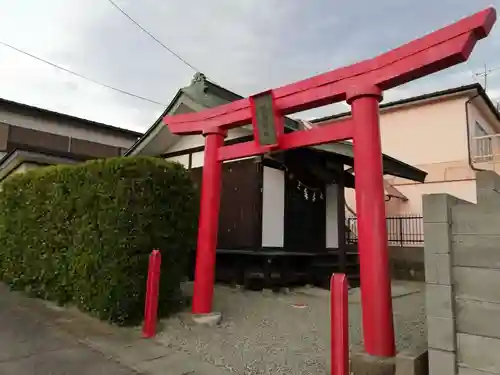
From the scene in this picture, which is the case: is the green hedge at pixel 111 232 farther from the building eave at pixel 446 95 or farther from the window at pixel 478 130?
the window at pixel 478 130

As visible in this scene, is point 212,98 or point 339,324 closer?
point 339,324

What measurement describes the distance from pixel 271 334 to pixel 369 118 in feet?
10.0

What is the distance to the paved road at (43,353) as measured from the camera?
→ 12.5 ft

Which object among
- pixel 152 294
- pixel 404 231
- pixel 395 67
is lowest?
pixel 152 294

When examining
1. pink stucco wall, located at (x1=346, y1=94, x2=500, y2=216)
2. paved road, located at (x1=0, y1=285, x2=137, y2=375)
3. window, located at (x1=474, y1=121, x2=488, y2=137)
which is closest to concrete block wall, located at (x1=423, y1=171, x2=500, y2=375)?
paved road, located at (x1=0, y1=285, x2=137, y2=375)

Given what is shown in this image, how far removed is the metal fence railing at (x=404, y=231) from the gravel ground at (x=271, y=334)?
644 centimetres

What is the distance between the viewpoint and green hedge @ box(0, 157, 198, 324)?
16.9 feet

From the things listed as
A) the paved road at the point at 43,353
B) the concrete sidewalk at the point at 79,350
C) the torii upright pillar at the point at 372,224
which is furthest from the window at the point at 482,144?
the paved road at the point at 43,353

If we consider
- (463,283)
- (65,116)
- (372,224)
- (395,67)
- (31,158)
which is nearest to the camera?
(463,283)

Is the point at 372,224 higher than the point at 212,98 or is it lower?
lower

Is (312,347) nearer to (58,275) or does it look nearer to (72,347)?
(72,347)

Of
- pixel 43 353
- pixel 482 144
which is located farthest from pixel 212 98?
pixel 482 144

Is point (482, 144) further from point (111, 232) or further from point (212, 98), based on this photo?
point (111, 232)

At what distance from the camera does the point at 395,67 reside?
4012 millimetres
